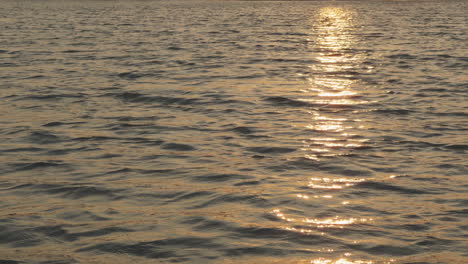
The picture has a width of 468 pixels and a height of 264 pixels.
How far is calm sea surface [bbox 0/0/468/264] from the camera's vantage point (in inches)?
318

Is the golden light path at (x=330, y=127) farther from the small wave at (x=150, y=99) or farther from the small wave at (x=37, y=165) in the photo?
the small wave at (x=37, y=165)

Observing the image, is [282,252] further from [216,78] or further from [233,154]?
[216,78]

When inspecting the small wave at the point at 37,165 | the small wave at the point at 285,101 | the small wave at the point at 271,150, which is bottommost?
the small wave at the point at 285,101

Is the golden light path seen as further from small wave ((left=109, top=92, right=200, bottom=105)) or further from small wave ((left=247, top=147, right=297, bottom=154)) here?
small wave ((left=109, top=92, right=200, bottom=105))

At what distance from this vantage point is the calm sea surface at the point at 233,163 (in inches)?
318

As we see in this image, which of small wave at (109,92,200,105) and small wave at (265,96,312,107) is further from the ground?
small wave at (109,92,200,105)

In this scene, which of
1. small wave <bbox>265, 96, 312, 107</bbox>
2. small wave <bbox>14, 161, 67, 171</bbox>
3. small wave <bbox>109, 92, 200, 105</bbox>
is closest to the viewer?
small wave <bbox>14, 161, 67, 171</bbox>

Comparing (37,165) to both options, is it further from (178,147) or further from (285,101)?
(285,101)

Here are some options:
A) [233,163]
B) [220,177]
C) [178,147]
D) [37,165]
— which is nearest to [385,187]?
[220,177]

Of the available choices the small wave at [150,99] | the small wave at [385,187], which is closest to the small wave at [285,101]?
the small wave at [150,99]

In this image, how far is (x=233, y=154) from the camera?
12.0 meters

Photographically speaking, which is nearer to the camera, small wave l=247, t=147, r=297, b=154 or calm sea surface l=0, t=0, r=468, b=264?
calm sea surface l=0, t=0, r=468, b=264

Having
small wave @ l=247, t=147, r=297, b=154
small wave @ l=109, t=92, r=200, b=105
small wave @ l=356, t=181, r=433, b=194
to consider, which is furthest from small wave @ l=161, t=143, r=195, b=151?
small wave @ l=109, t=92, r=200, b=105

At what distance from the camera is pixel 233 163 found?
448 inches
